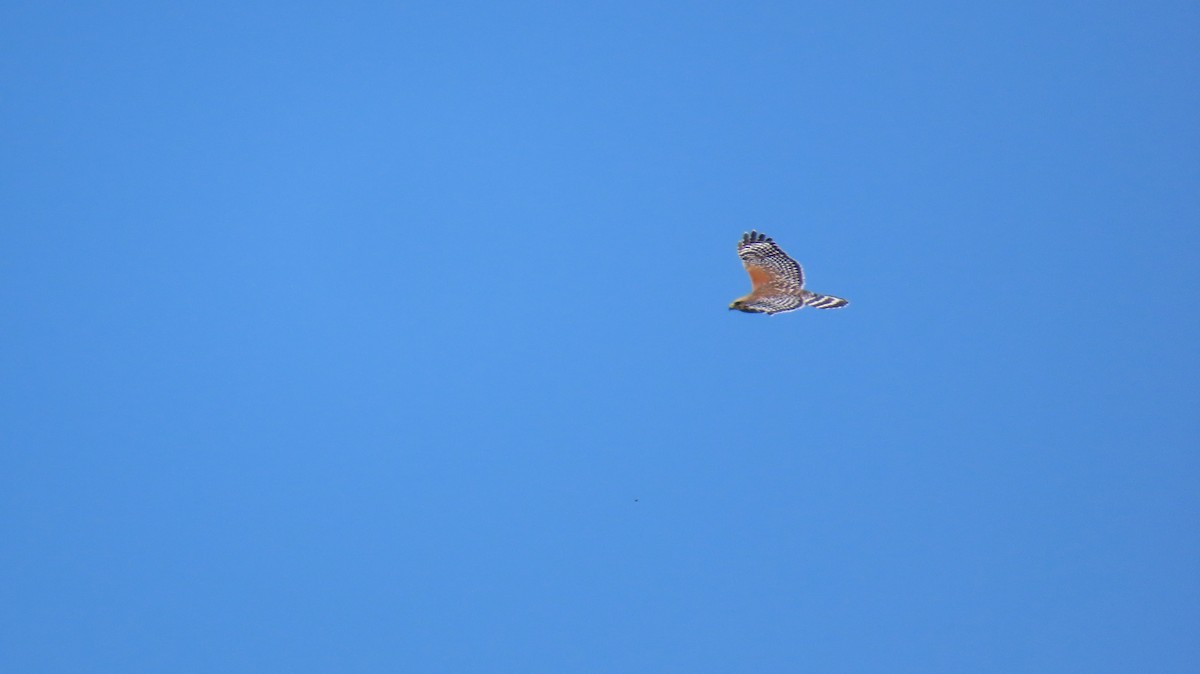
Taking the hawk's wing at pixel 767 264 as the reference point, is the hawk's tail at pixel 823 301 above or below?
below

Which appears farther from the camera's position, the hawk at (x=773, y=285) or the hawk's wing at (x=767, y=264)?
the hawk's wing at (x=767, y=264)

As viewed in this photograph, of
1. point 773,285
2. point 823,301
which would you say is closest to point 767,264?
point 773,285

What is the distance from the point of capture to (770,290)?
47.1ft

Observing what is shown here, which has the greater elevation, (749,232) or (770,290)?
(749,232)

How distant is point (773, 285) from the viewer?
47.3 feet

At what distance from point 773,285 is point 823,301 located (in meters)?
0.83

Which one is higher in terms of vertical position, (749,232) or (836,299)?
(749,232)

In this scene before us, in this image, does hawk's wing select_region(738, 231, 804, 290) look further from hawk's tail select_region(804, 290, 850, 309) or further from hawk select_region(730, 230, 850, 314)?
hawk's tail select_region(804, 290, 850, 309)

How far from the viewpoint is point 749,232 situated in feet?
49.1

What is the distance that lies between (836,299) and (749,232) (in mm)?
1839

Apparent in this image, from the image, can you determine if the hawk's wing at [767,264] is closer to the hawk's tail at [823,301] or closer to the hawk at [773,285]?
the hawk at [773,285]

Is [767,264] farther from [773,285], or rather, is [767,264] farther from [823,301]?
[823,301]

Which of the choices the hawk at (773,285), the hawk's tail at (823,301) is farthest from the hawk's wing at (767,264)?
the hawk's tail at (823,301)

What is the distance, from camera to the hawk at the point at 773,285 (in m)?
14.0
